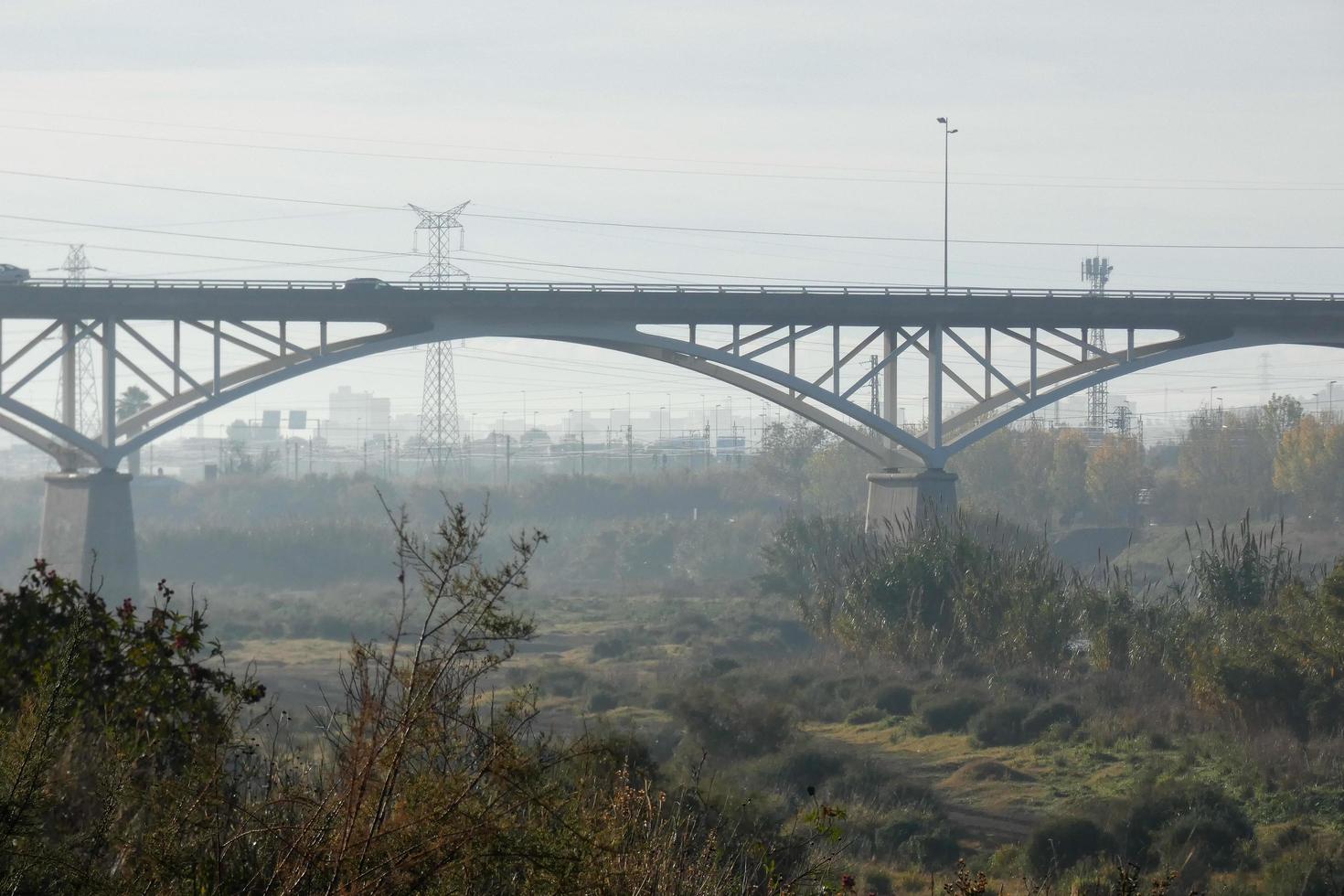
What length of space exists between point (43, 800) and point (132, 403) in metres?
104

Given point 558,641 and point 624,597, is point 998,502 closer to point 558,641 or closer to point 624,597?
point 624,597

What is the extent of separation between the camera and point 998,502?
83.1 metres

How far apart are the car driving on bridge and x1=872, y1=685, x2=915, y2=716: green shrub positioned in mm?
27471

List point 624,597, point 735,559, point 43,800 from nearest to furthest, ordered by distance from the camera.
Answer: point 43,800, point 624,597, point 735,559

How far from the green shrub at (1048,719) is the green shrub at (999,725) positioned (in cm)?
12

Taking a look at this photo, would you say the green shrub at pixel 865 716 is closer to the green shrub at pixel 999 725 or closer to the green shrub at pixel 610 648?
the green shrub at pixel 999 725

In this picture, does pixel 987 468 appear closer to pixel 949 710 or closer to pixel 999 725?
pixel 949 710

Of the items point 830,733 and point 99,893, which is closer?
point 99,893

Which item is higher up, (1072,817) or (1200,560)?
(1200,560)

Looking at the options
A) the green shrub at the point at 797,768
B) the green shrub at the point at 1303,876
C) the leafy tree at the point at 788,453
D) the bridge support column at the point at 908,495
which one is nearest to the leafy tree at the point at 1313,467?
the leafy tree at the point at 788,453

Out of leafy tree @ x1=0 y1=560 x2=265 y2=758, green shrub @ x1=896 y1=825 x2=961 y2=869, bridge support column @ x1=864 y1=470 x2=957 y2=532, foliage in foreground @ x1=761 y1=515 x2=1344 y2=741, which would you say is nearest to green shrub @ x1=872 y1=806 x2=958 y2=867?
green shrub @ x1=896 y1=825 x2=961 y2=869

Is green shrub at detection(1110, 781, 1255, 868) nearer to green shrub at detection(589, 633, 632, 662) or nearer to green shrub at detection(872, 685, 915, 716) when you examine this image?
green shrub at detection(872, 685, 915, 716)

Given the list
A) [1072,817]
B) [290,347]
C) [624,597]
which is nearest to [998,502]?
[624,597]

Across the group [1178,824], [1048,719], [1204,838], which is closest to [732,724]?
[1048,719]
